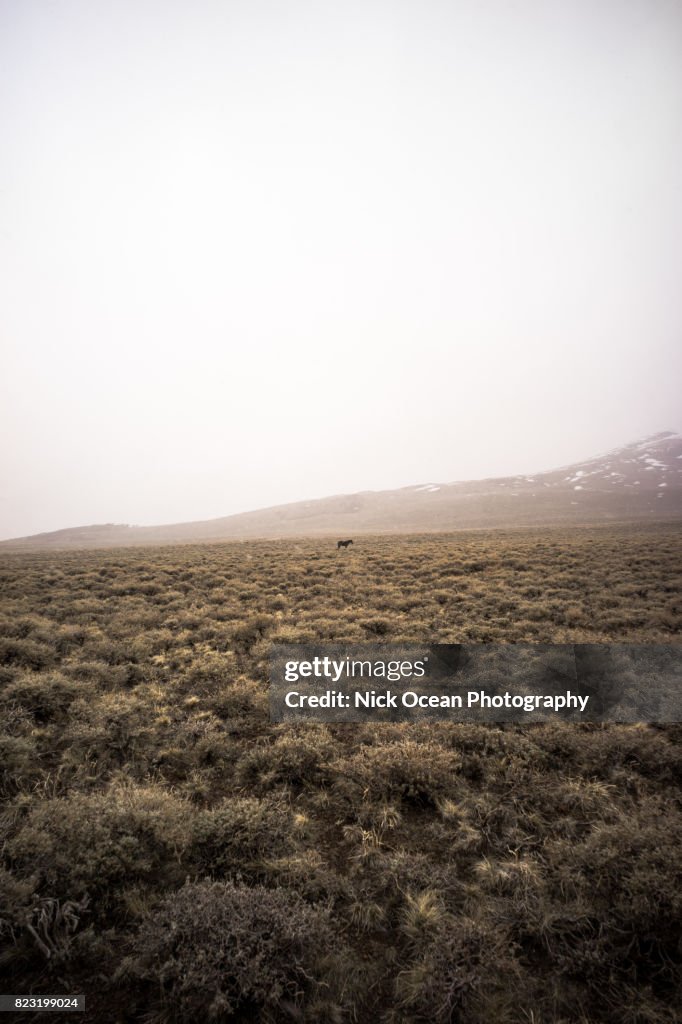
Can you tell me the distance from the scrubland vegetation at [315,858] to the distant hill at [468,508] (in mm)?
49084

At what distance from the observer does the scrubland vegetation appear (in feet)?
10.2

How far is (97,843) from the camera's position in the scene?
13.7 ft

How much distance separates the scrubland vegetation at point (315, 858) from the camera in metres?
3.12

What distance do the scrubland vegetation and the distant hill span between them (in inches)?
1932

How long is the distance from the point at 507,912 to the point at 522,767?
2.37 metres

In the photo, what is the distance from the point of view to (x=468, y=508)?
3312 inches

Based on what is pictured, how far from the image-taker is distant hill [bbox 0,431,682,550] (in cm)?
6694

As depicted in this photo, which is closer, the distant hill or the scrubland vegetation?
the scrubland vegetation

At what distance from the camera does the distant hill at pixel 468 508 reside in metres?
66.9

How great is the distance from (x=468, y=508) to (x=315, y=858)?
84171 mm

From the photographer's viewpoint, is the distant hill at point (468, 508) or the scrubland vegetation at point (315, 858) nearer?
the scrubland vegetation at point (315, 858)

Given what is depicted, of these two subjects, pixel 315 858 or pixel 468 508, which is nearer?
pixel 315 858

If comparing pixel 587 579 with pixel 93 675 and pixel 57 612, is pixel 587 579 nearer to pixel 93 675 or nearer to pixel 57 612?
pixel 93 675

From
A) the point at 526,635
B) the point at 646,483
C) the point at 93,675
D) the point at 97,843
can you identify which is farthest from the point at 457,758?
the point at 646,483
